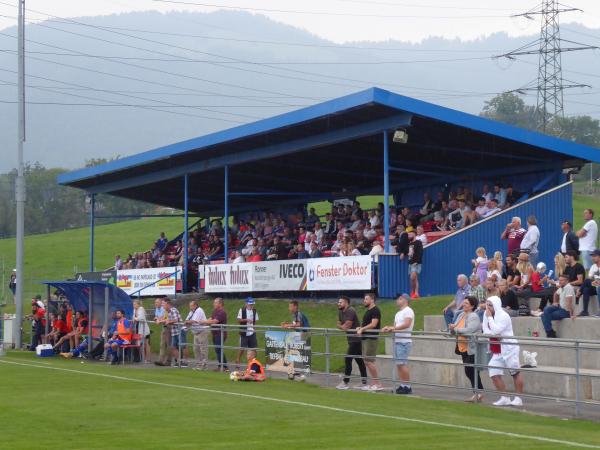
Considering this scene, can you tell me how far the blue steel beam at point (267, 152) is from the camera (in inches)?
1104

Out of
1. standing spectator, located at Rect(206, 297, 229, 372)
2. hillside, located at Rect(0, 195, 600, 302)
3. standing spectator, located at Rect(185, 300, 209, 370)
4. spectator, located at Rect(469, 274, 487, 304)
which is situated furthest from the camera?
hillside, located at Rect(0, 195, 600, 302)

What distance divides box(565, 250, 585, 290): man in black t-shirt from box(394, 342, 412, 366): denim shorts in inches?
130

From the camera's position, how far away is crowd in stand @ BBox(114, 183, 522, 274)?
29031 millimetres

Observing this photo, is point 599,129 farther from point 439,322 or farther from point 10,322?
point 439,322

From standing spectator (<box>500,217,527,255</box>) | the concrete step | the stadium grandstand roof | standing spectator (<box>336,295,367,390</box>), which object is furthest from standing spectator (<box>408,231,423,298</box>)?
standing spectator (<box>336,295,367,390</box>)

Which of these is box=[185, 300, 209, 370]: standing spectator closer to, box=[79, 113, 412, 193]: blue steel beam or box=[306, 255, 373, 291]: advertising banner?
box=[306, 255, 373, 291]: advertising banner

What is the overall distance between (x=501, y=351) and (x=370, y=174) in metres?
19.6

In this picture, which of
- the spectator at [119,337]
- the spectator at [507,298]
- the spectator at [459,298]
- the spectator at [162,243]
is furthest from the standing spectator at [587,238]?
the spectator at [162,243]

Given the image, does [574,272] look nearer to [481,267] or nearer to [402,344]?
[481,267]

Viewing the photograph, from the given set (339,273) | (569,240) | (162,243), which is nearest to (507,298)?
(569,240)

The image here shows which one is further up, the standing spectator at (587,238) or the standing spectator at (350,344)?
the standing spectator at (587,238)

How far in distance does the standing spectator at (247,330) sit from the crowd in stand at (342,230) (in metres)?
3.95

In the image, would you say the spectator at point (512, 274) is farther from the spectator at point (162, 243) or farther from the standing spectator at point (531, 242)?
the spectator at point (162, 243)

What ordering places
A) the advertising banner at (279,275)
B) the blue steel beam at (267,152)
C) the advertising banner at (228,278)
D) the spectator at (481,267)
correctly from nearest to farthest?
the spectator at (481,267) < the blue steel beam at (267,152) < the advertising banner at (279,275) < the advertising banner at (228,278)
